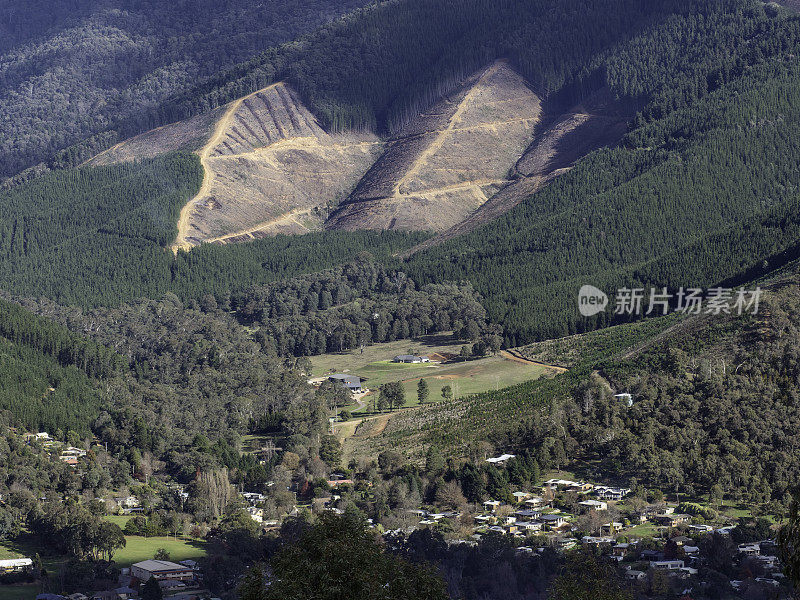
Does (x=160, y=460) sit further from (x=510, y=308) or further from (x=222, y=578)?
(x=510, y=308)

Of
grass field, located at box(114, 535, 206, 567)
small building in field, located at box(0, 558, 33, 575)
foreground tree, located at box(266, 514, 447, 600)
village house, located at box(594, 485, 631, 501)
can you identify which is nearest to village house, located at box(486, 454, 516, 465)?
village house, located at box(594, 485, 631, 501)

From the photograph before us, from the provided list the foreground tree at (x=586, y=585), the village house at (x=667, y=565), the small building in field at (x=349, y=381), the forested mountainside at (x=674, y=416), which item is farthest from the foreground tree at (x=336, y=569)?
the small building in field at (x=349, y=381)

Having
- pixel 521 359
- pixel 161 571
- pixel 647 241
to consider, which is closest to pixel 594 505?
pixel 161 571

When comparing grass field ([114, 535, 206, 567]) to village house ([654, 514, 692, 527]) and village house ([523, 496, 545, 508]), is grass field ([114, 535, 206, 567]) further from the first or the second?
village house ([654, 514, 692, 527])

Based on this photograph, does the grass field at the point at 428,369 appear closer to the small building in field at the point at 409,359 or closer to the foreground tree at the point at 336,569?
the small building in field at the point at 409,359

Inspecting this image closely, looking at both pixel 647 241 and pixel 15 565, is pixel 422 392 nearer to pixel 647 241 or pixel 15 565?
pixel 15 565

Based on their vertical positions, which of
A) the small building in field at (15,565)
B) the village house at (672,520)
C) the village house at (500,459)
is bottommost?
the small building in field at (15,565)
